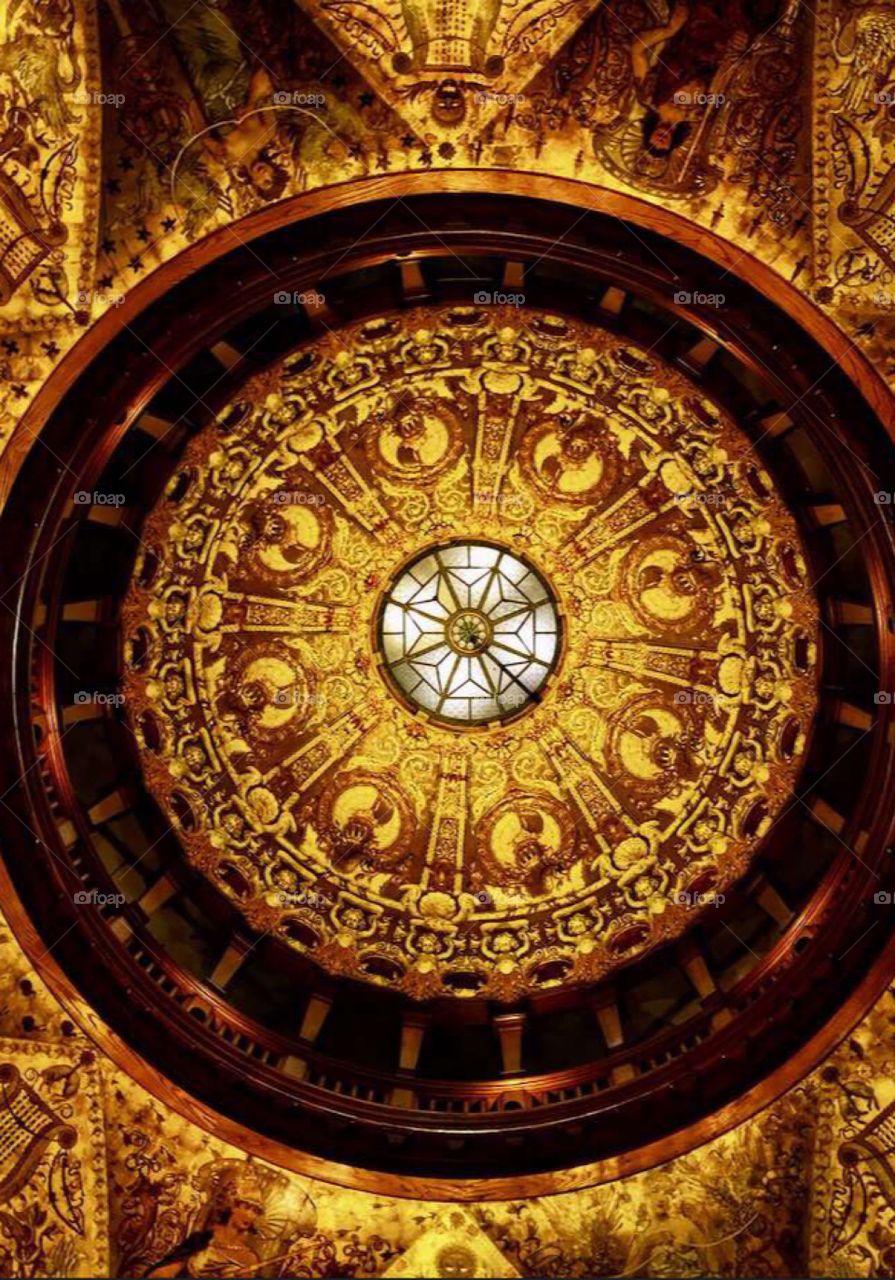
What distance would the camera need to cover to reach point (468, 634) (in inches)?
535

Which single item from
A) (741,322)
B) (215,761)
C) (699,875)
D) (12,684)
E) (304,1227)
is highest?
(741,322)

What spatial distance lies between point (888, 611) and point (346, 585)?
5.36 meters

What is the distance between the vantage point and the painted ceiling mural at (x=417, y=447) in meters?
9.65

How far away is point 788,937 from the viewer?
11.2 meters

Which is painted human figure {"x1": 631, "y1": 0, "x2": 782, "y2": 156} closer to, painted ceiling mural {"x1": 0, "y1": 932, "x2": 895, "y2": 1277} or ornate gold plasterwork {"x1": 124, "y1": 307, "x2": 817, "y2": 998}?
ornate gold plasterwork {"x1": 124, "y1": 307, "x2": 817, "y2": 998}

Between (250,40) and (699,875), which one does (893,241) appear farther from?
(699,875)

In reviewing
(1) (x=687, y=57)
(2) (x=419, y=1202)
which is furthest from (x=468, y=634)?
(1) (x=687, y=57)

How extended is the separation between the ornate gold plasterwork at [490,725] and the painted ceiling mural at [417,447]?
0.05 metres

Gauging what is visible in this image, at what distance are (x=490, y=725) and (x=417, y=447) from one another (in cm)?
297

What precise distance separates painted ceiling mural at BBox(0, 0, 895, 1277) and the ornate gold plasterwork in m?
0.05

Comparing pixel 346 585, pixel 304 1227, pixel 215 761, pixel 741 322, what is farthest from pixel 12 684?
pixel 741 322

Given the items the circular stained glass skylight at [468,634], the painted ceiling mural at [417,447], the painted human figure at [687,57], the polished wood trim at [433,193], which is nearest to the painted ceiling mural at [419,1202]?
the painted ceiling mural at [417,447]

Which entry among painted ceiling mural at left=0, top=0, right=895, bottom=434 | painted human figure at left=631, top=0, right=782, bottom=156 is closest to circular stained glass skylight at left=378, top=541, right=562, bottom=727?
painted ceiling mural at left=0, top=0, right=895, bottom=434

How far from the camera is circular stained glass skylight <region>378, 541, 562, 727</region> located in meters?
13.5
